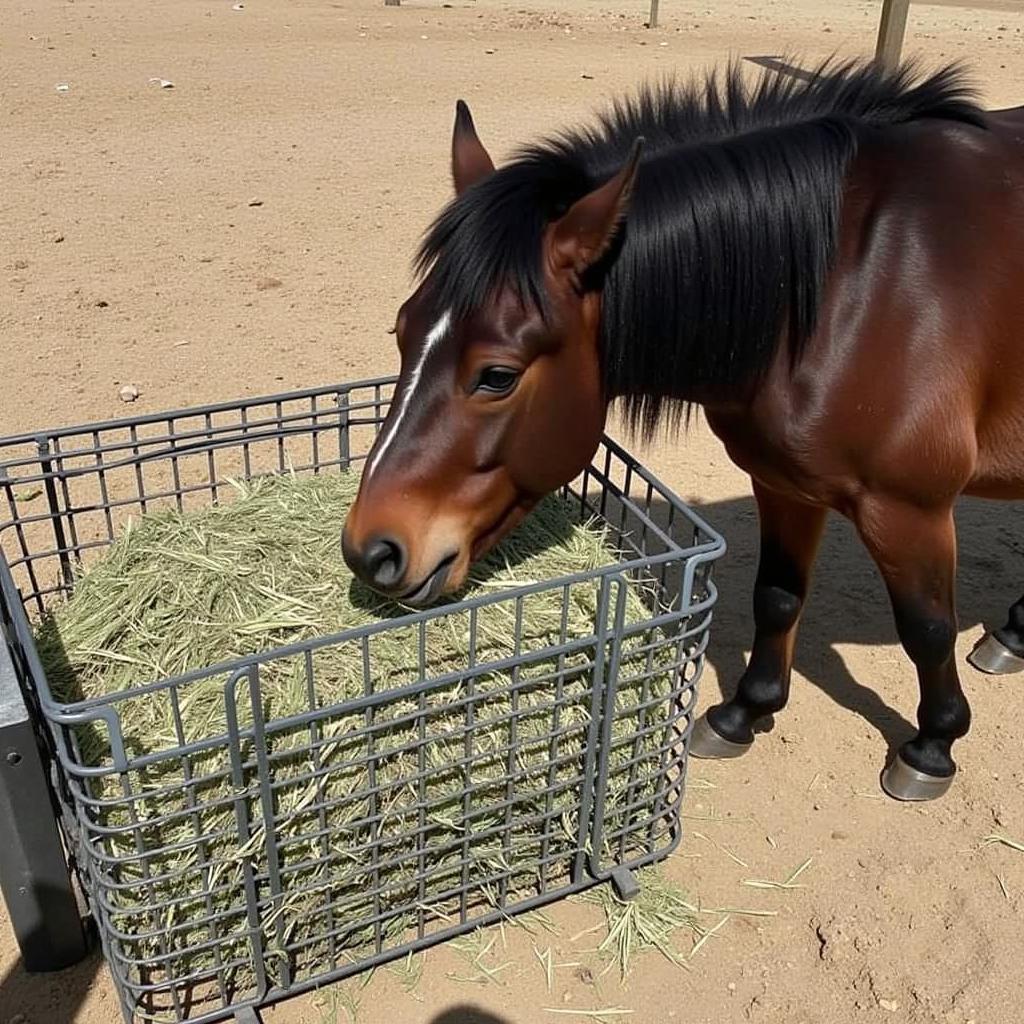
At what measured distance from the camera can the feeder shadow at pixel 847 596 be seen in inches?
123

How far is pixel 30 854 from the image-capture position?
186 centimetres

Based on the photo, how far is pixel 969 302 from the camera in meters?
2.18

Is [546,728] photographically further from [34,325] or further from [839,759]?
[34,325]

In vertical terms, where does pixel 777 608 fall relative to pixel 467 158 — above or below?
below

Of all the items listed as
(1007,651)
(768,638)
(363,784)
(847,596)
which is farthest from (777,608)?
(363,784)

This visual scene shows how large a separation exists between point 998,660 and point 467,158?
2.34m

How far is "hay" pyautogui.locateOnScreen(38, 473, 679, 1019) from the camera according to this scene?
1.83 metres

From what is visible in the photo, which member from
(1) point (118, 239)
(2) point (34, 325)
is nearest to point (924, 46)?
(1) point (118, 239)

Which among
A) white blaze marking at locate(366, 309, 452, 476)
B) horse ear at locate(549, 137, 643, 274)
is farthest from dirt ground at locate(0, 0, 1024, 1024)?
horse ear at locate(549, 137, 643, 274)

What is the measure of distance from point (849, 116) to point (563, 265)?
0.90 meters

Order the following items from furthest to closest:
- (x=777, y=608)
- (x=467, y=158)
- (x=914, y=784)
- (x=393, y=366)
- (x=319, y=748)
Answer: (x=393, y=366)
(x=777, y=608)
(x=914, y=784)
(x=467, y=158)
(x=319, y=748)

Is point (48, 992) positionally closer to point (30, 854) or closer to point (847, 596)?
point (30, 854)

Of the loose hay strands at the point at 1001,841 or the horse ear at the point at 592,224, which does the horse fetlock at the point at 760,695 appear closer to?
the loose hay strands at the point at 1001,841

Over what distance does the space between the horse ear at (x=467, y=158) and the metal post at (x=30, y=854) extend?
1.35 m
